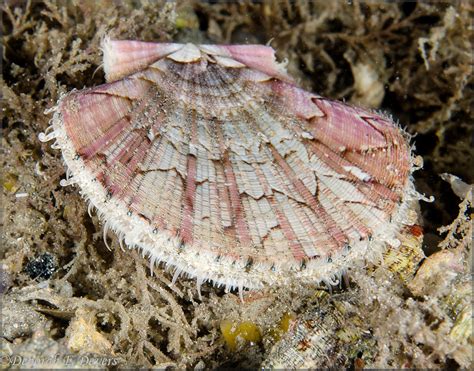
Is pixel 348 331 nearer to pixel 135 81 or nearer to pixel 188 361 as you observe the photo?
pixel 188 361

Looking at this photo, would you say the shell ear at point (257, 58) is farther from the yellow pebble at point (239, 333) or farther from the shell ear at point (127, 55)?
the yellow pebble at point (239, 333)

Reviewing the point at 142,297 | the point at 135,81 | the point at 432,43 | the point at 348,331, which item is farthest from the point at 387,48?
the point at 142,297

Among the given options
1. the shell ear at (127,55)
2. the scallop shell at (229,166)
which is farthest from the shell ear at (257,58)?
the shell ear at (127,55)

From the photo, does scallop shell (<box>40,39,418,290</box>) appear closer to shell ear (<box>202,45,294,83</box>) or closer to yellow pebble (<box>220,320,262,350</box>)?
shell ear (<box>202,45,294,83</box>)

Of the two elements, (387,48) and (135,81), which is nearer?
(135,81)

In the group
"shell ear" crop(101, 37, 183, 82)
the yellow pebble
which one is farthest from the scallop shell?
the yellow pebble

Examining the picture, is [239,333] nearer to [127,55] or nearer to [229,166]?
[229,166]
